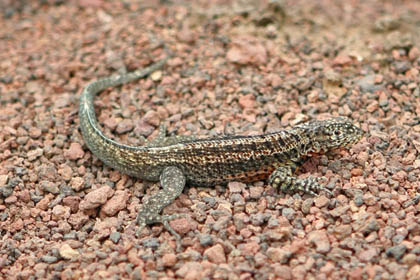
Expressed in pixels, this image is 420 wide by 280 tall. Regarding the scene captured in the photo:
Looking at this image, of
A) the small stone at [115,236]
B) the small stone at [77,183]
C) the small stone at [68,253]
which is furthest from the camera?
the small stone at [77,183]

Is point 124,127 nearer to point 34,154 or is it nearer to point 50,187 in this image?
point 34,154

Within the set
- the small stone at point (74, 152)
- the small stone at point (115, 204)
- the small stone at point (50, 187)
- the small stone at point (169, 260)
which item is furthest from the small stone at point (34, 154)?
the small stone at point (169, 260)

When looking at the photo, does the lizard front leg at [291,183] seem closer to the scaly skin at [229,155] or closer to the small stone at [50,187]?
the scaly skin at [229,155]

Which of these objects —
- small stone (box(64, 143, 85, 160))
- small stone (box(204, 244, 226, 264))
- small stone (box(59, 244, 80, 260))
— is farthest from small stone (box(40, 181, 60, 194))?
small stone (box(204, 244, 226, 264))

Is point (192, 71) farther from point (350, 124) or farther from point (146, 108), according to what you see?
point (350, 124)

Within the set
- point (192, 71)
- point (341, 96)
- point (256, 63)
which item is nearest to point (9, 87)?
point (192, 71)

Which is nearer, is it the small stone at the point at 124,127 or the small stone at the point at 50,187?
the small stone at the point at 50,187

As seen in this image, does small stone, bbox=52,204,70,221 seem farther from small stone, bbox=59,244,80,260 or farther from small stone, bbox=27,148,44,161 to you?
small stone, bbox=27,148,44,161
